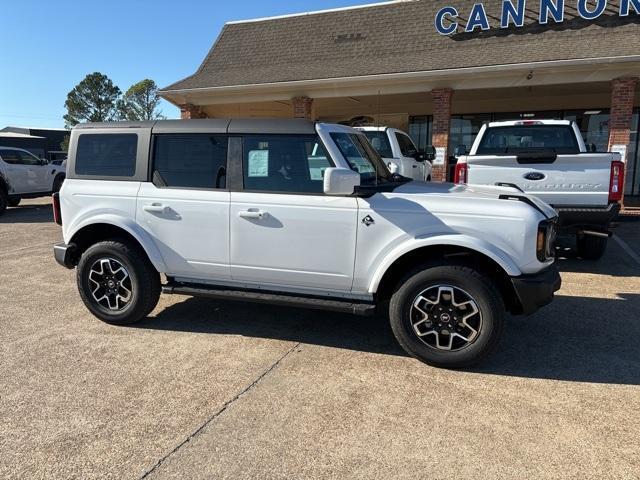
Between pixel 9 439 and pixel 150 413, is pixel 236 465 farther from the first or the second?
pixel 9 439

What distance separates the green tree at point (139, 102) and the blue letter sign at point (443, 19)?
59.8 meters

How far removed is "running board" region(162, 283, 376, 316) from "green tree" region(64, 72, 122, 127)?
2699 inches

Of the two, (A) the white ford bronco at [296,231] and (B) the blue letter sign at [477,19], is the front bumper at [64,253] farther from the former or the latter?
(B) the blue letter sign at [477,19]

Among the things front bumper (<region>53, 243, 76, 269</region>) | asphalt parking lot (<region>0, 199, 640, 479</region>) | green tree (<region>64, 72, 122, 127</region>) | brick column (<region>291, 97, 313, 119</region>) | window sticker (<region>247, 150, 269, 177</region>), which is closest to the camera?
asphalt parking lot (<region>0, 199, 640, 479</region>)

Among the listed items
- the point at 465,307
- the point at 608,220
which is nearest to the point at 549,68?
the point at 608,220

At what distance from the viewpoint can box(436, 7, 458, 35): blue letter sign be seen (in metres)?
13.6

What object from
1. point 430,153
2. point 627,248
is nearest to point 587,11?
point 430,153

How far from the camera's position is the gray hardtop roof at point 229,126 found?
4.17 metres

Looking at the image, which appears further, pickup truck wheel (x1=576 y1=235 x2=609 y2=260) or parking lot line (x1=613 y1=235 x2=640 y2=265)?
parking lot line (x1=613 y1=235 x2=640 y2=265)

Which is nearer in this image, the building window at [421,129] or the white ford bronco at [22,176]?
the white ford bronco at [22,176]

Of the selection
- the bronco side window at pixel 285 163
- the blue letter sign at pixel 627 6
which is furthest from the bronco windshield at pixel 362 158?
the blue letter sign at pixel 627 6

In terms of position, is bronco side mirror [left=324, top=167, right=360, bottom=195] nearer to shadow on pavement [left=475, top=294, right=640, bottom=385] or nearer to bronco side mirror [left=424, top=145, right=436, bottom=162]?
shadow on pavement [left=475, top=294, right=640, bottom=385]

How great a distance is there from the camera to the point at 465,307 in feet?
12.2

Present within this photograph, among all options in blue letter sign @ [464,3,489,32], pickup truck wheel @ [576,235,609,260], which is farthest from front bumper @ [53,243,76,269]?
blue letter sign @ [464,3,489,32]
